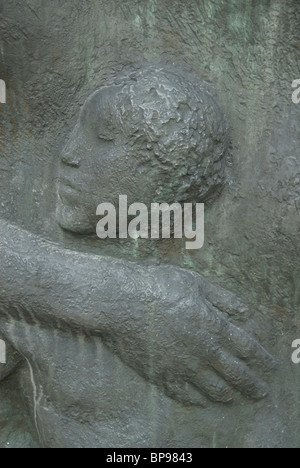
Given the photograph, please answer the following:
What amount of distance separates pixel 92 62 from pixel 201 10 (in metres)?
0.22

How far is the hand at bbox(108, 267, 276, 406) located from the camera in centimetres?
140

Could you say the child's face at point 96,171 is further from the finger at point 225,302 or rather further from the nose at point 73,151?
the finger at point 225,302

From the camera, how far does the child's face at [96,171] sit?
1.36 m

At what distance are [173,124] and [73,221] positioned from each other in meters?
0.28

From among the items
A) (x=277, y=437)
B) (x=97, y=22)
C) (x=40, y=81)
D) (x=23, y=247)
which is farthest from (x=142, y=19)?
(x=277, y=437)

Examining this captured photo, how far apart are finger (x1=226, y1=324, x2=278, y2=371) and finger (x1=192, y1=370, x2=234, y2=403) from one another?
62 mm

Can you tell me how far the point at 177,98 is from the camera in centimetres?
133

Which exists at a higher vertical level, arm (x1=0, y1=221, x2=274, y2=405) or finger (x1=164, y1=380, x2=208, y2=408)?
arm (x1=0, y1=221, x2=274, y2=405)

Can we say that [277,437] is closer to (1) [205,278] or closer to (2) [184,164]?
(1) [205,278]

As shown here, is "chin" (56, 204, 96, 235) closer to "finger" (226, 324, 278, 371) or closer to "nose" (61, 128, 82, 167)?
"nose" (61, 128, 82, 167)

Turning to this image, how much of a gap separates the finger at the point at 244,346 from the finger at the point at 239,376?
0.06ft

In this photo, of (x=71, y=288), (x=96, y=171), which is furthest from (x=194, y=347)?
(x=96, y=171)

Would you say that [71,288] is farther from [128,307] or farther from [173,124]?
[173,124]

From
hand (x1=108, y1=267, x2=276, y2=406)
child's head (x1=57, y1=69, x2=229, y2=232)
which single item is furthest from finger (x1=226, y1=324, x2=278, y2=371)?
child's head (x1=57, y1=69, x2=229, y2=232)
